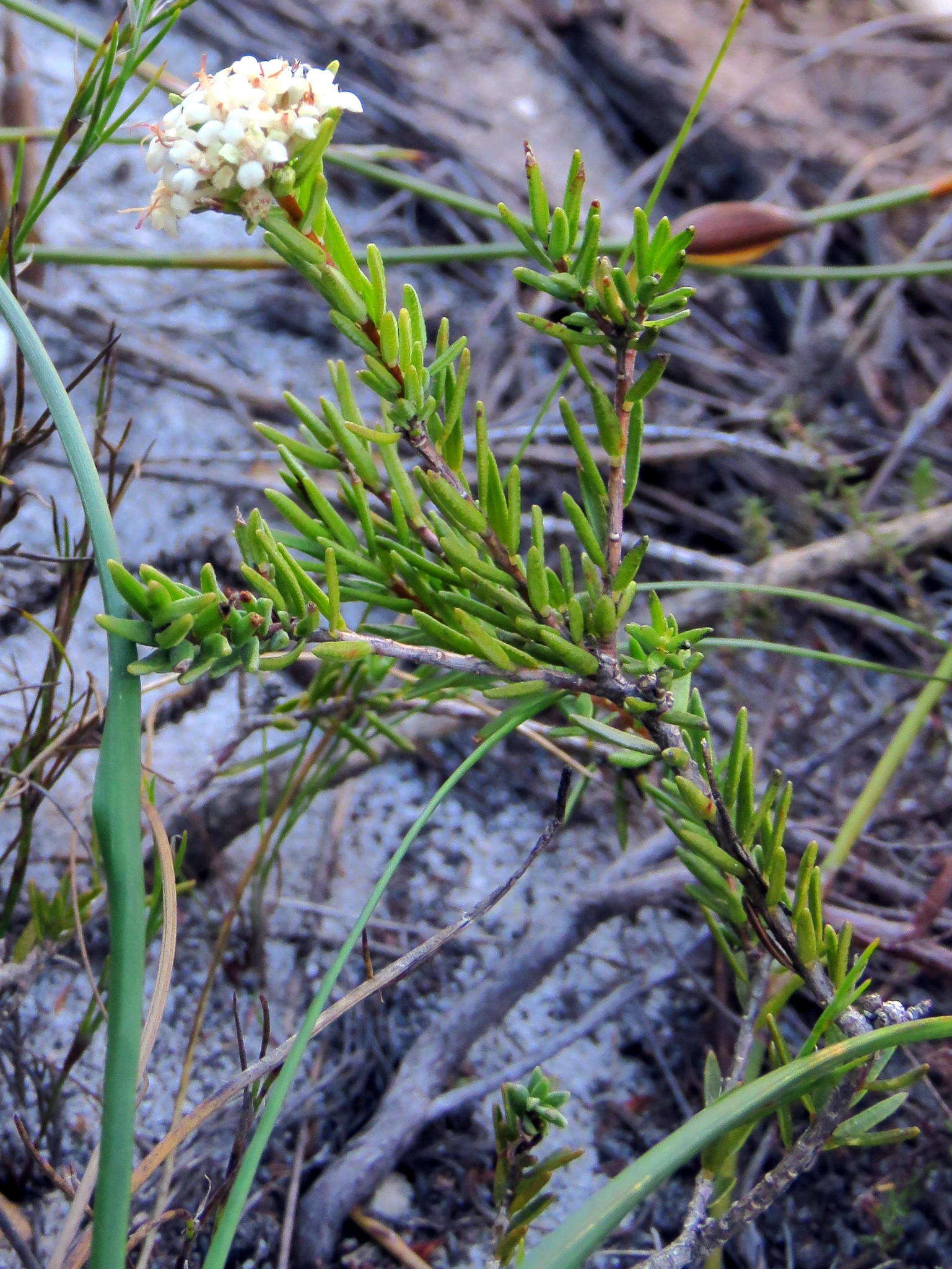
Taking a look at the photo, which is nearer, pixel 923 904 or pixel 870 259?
pixel 923 904

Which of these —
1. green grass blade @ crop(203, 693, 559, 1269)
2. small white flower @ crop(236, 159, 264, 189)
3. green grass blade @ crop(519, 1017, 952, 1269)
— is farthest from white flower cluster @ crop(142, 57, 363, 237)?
green grass blade @ crop(519, 1017, 952, 1269)

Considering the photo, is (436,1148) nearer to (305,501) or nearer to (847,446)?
(305,501)

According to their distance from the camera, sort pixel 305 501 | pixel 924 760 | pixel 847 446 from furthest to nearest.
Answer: pixel 847 446
pixel 924 760
pixel 305 501

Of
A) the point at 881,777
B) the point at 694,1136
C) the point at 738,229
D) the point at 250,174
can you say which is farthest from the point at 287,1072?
the point at 738,229

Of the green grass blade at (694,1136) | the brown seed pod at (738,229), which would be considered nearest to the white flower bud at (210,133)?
the green grass blade at (694,1136)

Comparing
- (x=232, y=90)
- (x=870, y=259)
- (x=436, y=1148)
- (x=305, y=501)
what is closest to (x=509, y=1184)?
(x=436, y=1148)

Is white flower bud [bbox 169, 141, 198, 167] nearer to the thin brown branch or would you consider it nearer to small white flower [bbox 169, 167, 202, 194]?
small white flower [bbox 169, 167, 202, 194]
